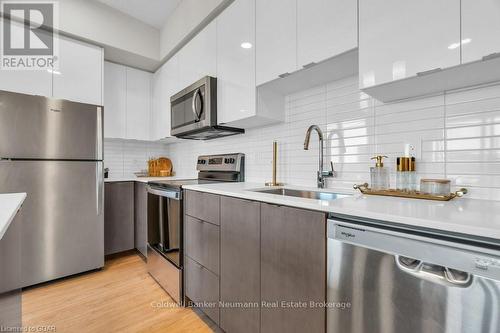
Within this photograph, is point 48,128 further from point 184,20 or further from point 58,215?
point 184,20

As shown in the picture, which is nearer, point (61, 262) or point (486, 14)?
point (486, 14)

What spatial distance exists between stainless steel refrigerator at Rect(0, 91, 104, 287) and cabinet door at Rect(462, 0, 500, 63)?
8.63ft

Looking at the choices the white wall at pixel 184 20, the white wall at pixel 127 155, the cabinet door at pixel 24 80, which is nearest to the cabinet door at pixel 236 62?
the white wall at pixel 184 20

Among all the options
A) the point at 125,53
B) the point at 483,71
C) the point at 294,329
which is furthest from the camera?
the point at 125,53

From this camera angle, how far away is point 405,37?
0.97 m

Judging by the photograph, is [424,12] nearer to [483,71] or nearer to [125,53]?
[483,71]

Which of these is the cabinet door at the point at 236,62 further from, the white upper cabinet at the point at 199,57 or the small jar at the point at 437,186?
the small jar at the point at 437,186

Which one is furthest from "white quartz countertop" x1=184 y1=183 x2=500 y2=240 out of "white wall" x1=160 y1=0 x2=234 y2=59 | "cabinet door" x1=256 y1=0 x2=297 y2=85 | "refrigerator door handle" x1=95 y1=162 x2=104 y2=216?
"refrigerator door handle" x1=95 y1=162 x2=104 y2=216

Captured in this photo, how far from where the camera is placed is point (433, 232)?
2.17ft

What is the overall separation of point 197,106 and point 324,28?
1.18 m

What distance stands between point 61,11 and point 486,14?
3.07m

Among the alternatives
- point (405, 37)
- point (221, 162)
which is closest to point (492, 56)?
point (405, 37)

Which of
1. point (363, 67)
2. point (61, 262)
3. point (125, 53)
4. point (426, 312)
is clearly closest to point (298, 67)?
point (363, 67)

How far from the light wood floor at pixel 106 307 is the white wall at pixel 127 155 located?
128cm
